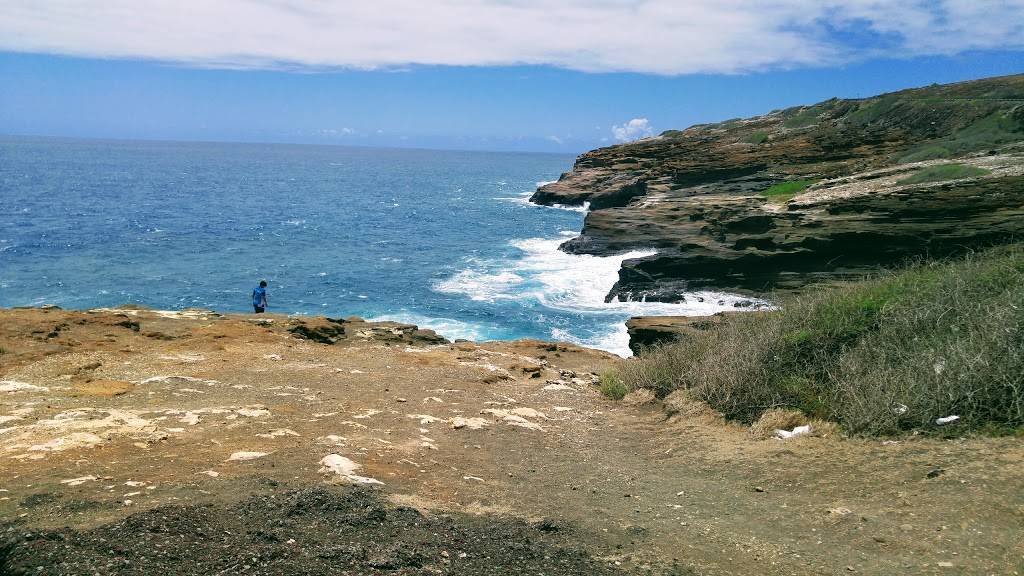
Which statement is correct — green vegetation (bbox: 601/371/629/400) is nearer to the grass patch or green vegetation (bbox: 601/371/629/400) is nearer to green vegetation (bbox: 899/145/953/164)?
green vegetation (bbox: 899/145/953/164)

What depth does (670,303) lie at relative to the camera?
90.4 ft

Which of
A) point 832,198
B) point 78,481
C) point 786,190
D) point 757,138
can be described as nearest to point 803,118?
point 757,138

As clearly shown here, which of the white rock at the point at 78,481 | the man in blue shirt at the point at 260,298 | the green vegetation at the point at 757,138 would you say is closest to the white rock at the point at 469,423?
the white rock at the point at 78,481

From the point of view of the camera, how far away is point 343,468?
6.64 metres

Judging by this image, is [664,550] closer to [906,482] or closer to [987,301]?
[906,482]

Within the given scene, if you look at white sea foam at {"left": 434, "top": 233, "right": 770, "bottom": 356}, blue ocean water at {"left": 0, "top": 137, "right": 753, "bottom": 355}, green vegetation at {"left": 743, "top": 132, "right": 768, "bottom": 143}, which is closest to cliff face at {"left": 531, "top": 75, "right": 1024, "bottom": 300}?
green vegetation at {"left": 743, "top": 132, "right": 768, "bottom": 143}

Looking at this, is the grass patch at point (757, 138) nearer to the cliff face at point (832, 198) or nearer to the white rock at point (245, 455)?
the cliff face at point (832, 198)

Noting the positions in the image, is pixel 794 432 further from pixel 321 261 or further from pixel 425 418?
pixel 321 261

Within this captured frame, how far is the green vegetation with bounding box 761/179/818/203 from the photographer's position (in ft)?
109

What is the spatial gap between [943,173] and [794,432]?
75.6 feet

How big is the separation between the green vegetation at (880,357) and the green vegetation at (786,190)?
2339 centimetres

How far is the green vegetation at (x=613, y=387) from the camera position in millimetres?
11336

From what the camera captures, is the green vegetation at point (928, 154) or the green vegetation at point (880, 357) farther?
the green vegetation at point (928, 154)

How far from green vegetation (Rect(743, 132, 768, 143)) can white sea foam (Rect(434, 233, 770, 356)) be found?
2613cm
